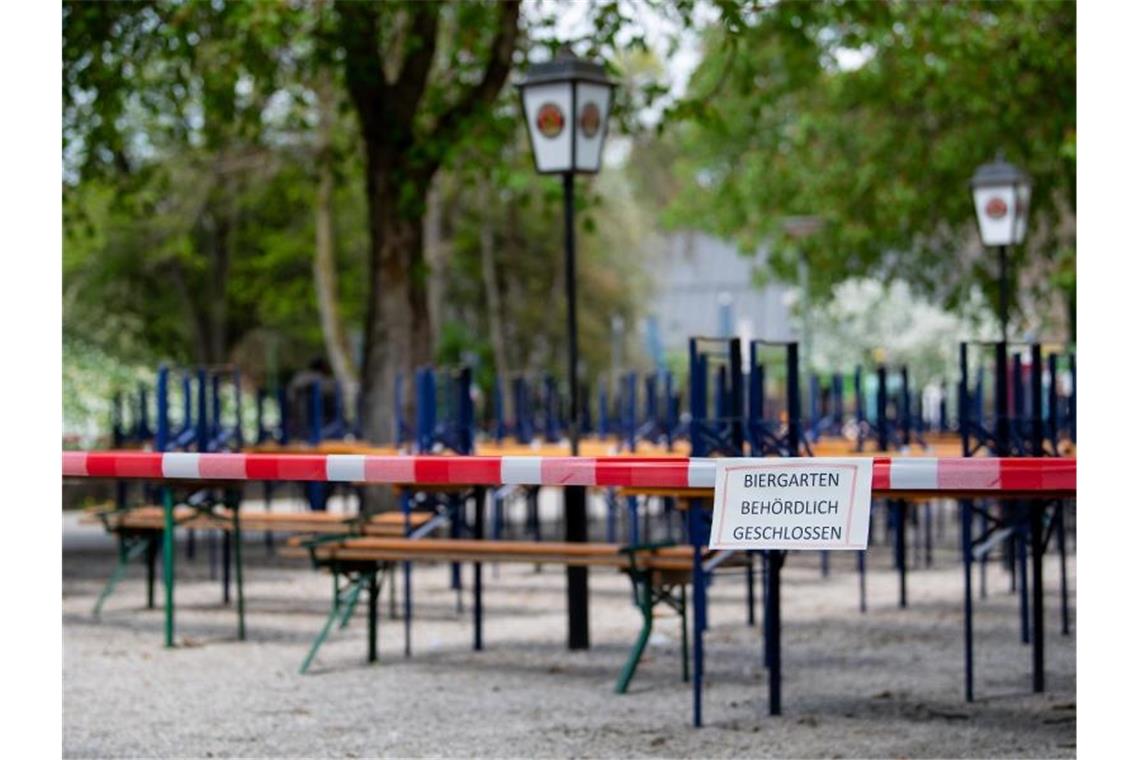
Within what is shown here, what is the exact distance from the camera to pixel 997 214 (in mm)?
18469

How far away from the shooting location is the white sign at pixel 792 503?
→ 6.52 m

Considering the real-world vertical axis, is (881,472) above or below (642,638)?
above

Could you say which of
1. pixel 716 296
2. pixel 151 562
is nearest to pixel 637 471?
pixel 151 562

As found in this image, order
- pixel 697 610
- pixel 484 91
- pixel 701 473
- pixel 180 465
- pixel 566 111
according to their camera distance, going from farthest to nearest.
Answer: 1. pixel 484 91
2. pixel 566 111
3. pixel 697 610
4. pixel 180 465
5. pixel 701 473

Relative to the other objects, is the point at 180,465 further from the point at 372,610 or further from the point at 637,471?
the point at 372,610

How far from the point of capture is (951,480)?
22.1ft

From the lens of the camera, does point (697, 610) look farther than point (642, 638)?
No

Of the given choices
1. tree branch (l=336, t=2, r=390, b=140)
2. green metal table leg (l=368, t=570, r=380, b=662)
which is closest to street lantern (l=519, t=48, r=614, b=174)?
green metal table leg (l=368, t=570, r=380, b=662)

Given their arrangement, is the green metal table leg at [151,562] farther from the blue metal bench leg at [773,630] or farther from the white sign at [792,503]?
the white sign at [792,503]

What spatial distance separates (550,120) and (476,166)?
7303mm

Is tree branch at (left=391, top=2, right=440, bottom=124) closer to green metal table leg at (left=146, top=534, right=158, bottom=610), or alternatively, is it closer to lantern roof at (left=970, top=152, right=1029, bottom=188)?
lantern roof at (left=970, top=152, right=1029, bottom=188)

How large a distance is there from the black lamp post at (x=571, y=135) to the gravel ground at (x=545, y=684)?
0.45 m

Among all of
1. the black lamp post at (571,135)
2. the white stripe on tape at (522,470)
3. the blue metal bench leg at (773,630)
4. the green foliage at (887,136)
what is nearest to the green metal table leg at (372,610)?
the black lamp post at (571,135)

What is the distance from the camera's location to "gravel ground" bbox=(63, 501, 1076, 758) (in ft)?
28.3
